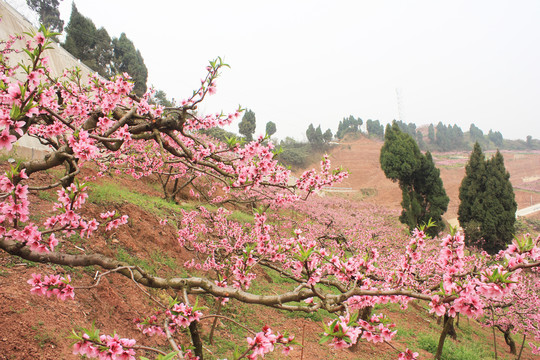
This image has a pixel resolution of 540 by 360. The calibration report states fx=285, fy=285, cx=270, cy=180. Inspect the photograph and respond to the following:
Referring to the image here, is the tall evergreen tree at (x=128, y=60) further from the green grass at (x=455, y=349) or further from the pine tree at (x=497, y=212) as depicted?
the pine tree at (x=497, y=212)

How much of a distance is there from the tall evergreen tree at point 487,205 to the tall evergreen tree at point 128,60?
29061 millimetres

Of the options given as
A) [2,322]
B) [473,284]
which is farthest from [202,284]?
[2,322]

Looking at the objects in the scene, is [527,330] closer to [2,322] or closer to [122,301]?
[122,301]

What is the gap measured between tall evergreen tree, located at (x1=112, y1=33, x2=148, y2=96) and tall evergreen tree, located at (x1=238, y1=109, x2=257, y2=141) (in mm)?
16914

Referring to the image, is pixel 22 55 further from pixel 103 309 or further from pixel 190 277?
pixel 190 277

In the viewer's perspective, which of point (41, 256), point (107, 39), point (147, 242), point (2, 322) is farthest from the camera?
point (107, 39)

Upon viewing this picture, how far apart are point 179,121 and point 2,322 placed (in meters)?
2.80

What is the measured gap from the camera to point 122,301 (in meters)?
4.54

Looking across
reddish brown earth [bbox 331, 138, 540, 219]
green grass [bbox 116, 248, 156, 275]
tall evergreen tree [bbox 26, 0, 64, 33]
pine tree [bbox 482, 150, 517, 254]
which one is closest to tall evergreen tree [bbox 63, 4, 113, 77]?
tall evergreen tree [bbox 26, 0, 64, 33]

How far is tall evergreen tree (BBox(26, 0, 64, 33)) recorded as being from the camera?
28.2 meters

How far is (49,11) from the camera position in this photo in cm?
2911

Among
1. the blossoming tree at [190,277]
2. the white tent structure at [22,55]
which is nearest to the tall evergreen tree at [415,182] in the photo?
the blossoming tree at [190,277]

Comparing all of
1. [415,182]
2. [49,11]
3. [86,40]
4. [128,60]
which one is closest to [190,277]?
[415,182]

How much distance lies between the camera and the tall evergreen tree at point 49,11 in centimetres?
2818
